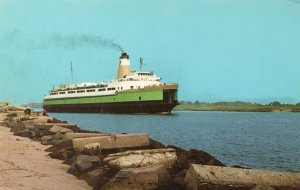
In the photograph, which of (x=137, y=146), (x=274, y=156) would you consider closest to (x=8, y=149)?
(x=137, y=146)

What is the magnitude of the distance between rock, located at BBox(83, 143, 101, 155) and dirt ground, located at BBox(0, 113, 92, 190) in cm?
69

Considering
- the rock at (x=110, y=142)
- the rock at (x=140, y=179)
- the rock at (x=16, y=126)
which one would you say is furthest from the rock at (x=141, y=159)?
the rock at (x=16, y=126)

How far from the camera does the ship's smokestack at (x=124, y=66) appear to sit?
2635 inches

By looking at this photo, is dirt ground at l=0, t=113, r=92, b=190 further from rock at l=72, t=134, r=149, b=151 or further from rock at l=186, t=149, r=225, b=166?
rock at l=186, t=149, r=225, b=166

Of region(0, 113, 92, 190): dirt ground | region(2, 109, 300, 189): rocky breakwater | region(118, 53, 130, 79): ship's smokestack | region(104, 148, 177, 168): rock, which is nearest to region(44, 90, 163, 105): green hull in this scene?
region(118, 53, 130, 79): ship's smokestack

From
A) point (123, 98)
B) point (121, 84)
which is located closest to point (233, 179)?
point (123, 98)

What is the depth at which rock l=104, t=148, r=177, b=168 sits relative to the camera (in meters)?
7.38

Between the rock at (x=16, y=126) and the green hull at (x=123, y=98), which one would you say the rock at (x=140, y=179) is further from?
the green hull at (x=123, y=98)

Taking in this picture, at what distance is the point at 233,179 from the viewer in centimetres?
571

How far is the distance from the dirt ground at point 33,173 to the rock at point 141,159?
2.63ft

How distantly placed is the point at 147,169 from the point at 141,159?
1.21m

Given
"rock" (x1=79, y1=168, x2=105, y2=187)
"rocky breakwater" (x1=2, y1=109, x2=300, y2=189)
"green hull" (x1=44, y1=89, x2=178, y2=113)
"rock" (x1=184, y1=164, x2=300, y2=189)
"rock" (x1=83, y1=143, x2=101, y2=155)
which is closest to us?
"rock" (x1=184, y1=164, x2=300, y2=189)

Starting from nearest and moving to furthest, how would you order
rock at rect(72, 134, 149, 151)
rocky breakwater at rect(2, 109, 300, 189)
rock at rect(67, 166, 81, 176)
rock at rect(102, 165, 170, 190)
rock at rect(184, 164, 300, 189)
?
1. rock at rect(184, 164, 300, 189)
2. rocky breakwater at rect(2, 109, 300, 189)
3. rock at rect(102, 165, 170, 190)
4. rock at rect(67, 166, 81, 176)
5. rock at rect(72, 134, 149, 151)

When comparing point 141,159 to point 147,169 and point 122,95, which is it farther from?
point 122,95
